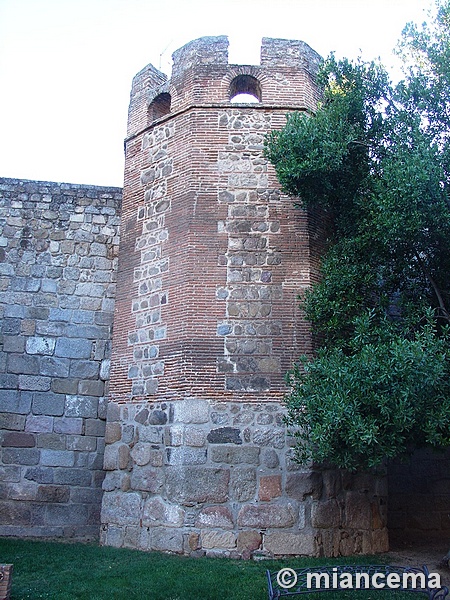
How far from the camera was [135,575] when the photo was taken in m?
6.44

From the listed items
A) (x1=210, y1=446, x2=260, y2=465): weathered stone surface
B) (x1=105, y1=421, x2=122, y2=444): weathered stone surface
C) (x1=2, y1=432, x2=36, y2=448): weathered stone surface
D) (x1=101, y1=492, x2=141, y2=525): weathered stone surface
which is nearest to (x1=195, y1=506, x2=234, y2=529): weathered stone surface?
(x1=210, y1=446, x2=260, y2=465): weathered stone surface

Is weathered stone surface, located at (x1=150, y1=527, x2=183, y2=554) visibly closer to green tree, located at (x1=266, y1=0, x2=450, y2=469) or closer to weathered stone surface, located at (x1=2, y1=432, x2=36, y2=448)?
green tree, located at (x1=266, y1=0, x2=450, y2=469)

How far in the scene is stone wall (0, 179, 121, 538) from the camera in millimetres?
8836

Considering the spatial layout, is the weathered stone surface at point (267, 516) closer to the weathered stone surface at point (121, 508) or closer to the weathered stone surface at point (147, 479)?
the weathered stone surface at point (147, 479)

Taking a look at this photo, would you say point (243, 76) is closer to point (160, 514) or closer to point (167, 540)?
point (160, 514)

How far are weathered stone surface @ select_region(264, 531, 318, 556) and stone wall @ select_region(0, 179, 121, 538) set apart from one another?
8.94 ft

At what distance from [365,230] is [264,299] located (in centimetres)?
145

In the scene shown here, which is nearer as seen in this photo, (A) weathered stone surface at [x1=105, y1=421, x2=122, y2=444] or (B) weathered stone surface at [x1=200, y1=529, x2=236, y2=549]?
(B) weathered stone surface at [x1=200, y1=529, x2=236, y2=549]

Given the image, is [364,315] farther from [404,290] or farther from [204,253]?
[204,253]

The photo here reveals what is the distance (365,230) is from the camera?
7656 mm

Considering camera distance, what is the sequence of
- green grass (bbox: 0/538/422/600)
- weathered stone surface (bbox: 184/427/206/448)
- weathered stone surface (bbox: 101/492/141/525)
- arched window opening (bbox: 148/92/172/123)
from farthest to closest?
1. arched window opening (bbox: 148/92/172/123)
2. weathered stone surface (bbox: 101/492/141/525)
3. weathered stone surface (bbox: 184/427/206/448)
4. green grass (bbox: 0/538/422/600)

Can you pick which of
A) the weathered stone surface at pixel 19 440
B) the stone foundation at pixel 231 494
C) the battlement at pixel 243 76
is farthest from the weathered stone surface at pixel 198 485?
the battlement at pixel 243 76

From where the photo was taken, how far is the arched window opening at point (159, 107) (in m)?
9.58

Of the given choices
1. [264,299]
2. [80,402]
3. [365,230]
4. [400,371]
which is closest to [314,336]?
[264,299]
